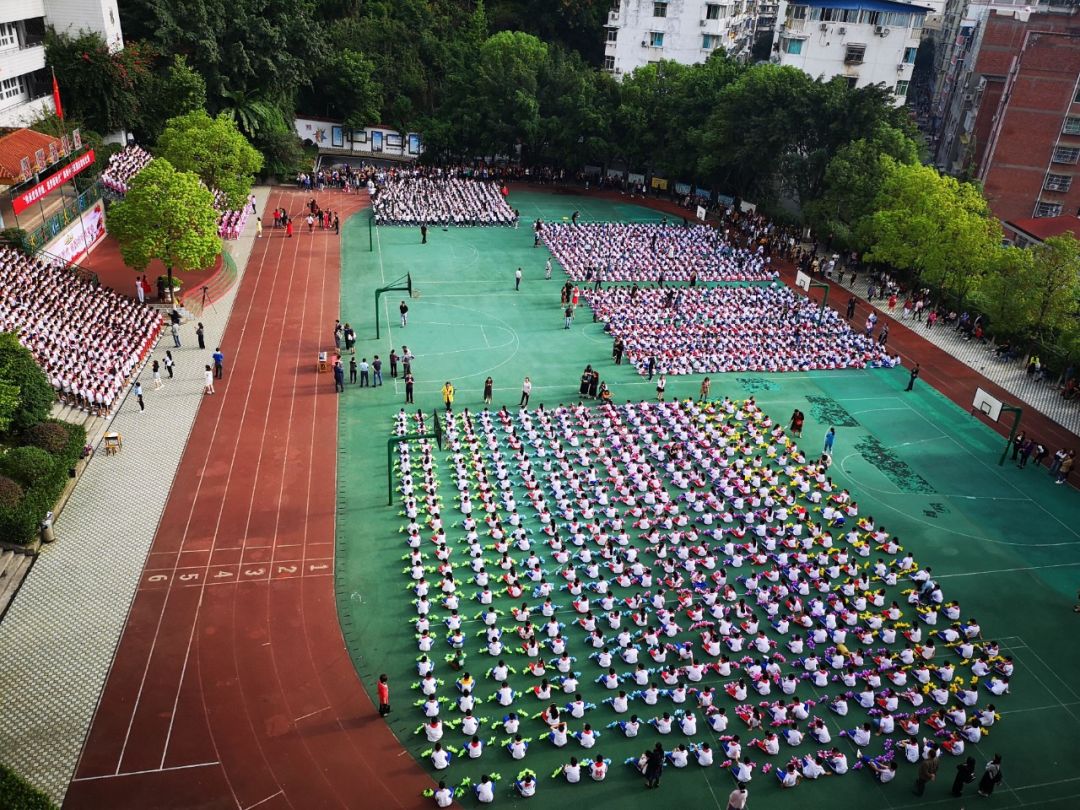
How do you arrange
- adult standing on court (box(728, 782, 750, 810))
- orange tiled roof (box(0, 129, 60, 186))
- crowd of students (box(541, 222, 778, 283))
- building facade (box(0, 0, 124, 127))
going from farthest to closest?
crowd of students (box(541, 222, 778, 283)) < building facade (box(0, 0, 124, 127)) < orange tiled roof (box(0, 129, 60, 186)) < adult standing on court (box(728, 782, 750, 810))

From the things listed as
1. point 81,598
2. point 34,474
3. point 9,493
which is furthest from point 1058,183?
point 9,493

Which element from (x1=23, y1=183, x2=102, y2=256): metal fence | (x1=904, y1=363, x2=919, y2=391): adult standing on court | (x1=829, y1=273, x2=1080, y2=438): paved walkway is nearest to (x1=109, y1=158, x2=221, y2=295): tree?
(x1=23, y1=183, x2=102, y2=256): metal fence

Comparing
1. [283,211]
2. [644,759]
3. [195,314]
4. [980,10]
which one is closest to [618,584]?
[644,759]

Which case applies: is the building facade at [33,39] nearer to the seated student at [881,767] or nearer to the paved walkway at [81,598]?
the paved walkway at [81,598]

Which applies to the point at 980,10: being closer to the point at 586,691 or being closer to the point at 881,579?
the point at 881,579

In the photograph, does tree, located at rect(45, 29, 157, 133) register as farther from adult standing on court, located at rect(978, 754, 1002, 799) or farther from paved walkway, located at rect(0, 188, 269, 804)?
adult standing on court, located at rect(978, 754, 1002, 799)

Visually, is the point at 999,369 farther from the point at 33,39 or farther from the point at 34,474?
the point at 33,39
